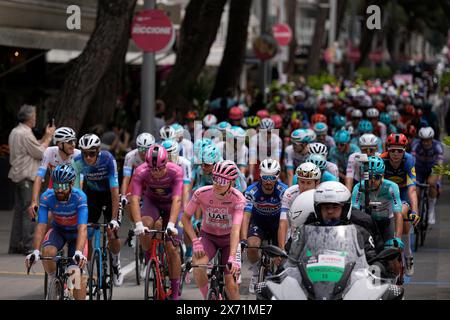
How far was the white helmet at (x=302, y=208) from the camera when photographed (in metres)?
11.1

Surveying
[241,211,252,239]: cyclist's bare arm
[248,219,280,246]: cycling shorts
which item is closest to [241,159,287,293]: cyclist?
[248,219,280,246]: cycling shorts

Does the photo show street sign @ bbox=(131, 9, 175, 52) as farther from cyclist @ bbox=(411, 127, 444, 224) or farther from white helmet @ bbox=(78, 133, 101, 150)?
white helmet @ bbox=(78, 133, 101, 150)

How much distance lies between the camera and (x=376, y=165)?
538 inches

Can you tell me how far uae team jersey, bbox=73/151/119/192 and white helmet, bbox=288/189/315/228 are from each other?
348cm

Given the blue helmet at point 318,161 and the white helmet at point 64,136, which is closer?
the blue helmet at point 318,161

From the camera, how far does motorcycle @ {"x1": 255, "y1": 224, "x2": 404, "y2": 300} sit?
9.16m

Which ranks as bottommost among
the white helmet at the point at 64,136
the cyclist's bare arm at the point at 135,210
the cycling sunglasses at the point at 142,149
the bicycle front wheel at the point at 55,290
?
the bicycle front wheel at the point at 55,290

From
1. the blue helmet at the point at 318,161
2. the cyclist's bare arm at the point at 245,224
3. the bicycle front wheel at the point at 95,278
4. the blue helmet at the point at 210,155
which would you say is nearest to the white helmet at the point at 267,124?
the blue helmet at the point at 210,155

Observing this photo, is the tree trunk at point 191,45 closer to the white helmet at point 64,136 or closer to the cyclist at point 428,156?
the cyclist at point 428,156

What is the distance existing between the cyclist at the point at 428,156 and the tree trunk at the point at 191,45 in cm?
1074

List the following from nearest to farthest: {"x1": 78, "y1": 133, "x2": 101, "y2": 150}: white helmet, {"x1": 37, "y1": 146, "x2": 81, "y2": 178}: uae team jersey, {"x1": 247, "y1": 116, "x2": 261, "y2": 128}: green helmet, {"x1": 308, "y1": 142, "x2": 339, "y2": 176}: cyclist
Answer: {"x1": 78, "y1": 133, "x2": 101, "y2": 150}: white helmet < {"x1": 37, "y1": 146, "x2": 81, "y2": 178}: uae team jersey < {"x1": 308, "y1": 142, "x2": 339, "y2": 176}: cyclist < {"x1": 247, "y1": 116, "x2": 261, "y2": 128}: green helmet

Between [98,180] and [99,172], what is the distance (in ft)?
0.32

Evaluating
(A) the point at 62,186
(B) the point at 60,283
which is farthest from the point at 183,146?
(B) the point at 60,283
